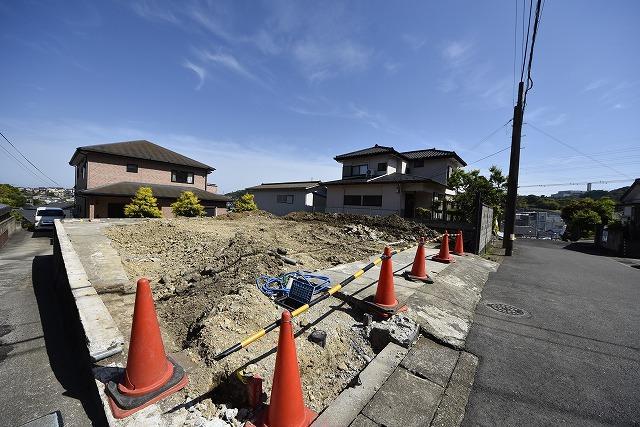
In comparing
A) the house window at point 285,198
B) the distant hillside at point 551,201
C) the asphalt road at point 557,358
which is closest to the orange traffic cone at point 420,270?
the asphalt road at point 557,358

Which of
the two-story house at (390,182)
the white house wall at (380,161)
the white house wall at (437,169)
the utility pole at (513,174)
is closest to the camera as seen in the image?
the utility pole at (513,174)

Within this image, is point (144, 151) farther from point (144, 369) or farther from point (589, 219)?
point (589, 219)

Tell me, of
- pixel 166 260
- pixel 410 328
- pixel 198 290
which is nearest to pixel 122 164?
pixel 166 260

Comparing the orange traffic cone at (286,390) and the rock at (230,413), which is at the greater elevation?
the orange traffic cone at (286,390)

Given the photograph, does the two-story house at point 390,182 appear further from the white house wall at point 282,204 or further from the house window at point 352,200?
the white house wall at point 282,204

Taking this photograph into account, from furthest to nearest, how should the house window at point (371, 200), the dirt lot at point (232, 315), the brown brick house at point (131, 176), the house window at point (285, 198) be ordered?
the house window at point (285, 198)
the house window at point (371, 200)
the brown brick house at point (131, 176)
the dirt lot at point (232, 315)

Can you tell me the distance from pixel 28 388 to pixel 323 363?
2.76 metres

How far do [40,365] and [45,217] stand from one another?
855 inches

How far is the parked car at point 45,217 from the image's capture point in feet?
57.2

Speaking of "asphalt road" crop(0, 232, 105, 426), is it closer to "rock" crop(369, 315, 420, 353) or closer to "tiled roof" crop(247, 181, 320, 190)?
"rock" crop(369, 315, 420, 353)

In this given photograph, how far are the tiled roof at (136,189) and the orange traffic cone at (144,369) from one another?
2023 centimetres

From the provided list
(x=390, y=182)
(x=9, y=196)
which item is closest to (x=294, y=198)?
(x=390, y=182)

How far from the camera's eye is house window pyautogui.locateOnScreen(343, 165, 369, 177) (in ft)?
78.3

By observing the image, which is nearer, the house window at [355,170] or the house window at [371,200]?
the house window at [371,200]
